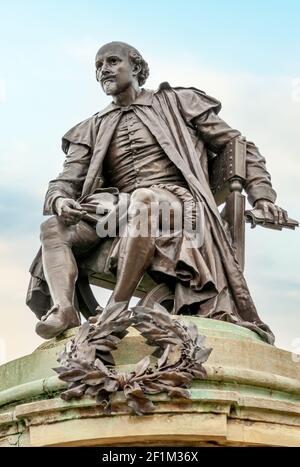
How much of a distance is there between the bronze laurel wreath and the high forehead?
3.70m

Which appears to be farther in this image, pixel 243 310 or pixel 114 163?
pixel 114 163

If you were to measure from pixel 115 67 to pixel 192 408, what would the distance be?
477 centimetres

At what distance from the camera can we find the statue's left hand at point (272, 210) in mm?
13500

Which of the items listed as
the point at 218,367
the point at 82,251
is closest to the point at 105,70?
the point at 82,251

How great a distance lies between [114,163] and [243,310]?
7.64ft

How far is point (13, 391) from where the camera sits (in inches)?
456

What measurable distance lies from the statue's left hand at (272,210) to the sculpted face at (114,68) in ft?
6.60

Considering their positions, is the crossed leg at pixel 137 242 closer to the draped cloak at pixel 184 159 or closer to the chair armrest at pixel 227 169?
the draped cloak at pixel 184 159

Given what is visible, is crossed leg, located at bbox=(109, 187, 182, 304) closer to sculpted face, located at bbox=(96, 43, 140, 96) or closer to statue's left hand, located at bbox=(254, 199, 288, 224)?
statue's left hand, located at bbox=(254, 199, 288, 224)

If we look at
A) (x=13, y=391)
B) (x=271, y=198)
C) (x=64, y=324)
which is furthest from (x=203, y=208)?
(x=13, y=391)

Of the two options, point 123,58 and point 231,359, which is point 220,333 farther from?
point 123,58

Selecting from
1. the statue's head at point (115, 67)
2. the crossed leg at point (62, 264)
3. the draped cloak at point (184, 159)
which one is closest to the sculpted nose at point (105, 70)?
the statue's head at point (115, 67)

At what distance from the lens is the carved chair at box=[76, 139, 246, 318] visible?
12758 mm
